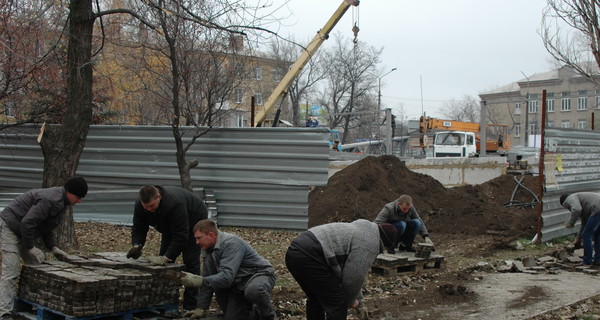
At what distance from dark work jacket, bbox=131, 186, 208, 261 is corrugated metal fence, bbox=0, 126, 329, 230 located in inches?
223

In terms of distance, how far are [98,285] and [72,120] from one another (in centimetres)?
457

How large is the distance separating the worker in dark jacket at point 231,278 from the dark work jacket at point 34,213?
63.4 inches

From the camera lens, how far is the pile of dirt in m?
14.9

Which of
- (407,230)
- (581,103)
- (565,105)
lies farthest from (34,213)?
(565,105)

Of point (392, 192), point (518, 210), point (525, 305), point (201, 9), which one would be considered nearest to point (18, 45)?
point (201, 9)

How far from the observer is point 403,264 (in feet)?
32.0

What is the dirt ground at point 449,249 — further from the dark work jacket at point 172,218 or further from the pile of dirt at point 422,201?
the dark work jacket at point 172,218

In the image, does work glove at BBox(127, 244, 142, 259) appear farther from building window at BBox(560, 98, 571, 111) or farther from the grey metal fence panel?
building window at BBox(560, 98, 571, 111)

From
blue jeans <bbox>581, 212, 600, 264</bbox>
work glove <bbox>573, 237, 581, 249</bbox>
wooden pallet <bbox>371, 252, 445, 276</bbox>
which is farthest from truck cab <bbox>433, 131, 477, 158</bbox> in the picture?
wooden pallet <bbox>371, 252, 445, 276</bbox>

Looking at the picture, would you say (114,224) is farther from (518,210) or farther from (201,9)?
(518,210)

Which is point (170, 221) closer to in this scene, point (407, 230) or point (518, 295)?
point (518, 295)

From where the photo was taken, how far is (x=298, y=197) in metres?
12.5

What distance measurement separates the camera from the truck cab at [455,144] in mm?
31172

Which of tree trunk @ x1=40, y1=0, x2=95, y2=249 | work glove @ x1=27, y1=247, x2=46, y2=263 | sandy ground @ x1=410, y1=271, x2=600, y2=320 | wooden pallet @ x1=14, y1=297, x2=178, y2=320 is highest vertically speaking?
tree trunk @ x1=40, y1=0, x2=95, y2=249
